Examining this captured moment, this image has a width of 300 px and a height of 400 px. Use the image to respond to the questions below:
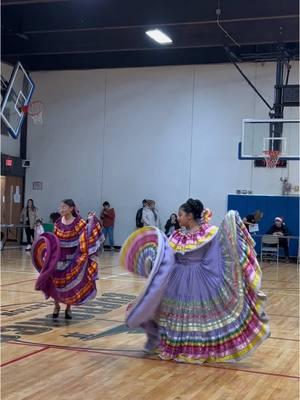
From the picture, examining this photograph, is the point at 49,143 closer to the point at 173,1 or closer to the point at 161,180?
the point at 161,180

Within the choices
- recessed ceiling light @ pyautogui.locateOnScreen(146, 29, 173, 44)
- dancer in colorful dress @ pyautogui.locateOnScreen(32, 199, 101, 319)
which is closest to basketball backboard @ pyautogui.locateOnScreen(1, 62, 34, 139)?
recessed ceiling light @ pyautogui.locateOnScreen(146, 29, 173, 44)

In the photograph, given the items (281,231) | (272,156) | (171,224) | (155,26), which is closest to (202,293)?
(272,156)

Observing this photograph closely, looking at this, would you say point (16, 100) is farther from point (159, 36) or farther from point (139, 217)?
point (139, 217)

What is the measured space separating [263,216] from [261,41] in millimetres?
5405

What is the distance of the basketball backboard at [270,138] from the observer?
14.4 m

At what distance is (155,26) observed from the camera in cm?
1495

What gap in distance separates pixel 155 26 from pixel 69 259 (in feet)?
30.4

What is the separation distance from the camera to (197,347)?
5.41 m

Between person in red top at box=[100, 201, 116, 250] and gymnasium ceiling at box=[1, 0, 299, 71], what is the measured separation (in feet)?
16.4

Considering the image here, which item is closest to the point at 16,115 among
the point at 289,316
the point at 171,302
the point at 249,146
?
the point at 249,146

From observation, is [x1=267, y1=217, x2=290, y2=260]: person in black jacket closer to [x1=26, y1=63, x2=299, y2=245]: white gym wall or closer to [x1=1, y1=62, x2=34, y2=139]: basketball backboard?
[x1=26, y1=63, x2=299, y2=245]: white gym wall

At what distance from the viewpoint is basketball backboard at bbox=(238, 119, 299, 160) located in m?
14.4

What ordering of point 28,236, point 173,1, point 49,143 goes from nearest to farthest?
point 173,1 < point 28,236 < point 49,143

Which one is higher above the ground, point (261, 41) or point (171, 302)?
point (261, 41)
